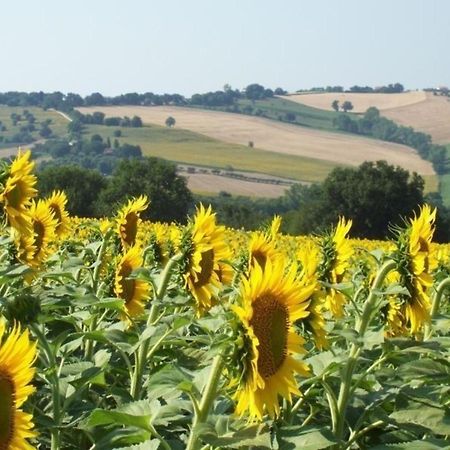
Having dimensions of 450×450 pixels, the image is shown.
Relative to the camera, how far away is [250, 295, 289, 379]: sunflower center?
2.36 m

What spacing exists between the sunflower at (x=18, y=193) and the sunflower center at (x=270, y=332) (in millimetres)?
2055

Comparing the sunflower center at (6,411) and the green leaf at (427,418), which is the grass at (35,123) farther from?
the sunflower center at (6,411)

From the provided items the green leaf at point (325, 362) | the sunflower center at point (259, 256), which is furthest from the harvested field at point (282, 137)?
the green leaf at point (325, 362)

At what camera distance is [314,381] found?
9.57 ft

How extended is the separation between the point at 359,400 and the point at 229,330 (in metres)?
0.85

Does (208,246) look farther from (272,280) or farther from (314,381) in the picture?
(272,280)

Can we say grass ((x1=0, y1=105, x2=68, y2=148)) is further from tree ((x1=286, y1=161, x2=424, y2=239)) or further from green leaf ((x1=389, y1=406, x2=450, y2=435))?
green leaf ((x1=389, y1=406, x2=450, y2=435))

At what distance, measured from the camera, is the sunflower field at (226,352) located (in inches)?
94.2

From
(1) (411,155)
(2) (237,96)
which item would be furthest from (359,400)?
(2) (237,96)

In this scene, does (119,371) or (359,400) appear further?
(119,371)

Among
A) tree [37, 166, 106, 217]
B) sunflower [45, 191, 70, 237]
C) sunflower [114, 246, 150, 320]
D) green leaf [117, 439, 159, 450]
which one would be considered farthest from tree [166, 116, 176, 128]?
green leaf [117, 439, 159, 450]

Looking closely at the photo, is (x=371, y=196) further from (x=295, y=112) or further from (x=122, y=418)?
(x=295, y=112)

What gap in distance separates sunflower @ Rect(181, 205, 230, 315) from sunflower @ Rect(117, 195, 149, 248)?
1080 millimetres

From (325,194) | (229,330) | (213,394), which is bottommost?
(325,194)
